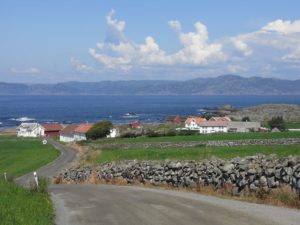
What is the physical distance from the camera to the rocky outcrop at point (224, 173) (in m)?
16.6

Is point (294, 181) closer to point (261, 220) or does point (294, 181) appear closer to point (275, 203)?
point (275, 203)

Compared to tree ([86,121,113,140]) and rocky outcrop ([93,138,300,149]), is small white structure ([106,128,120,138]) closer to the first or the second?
tree ([86,121,113,140])

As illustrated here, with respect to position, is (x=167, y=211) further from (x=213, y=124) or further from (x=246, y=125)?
(x=213, y=124)

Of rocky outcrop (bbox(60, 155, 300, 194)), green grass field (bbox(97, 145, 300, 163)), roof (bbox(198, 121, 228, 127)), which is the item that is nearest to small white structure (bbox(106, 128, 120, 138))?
roof (bbox(198, 121, 228, 127))

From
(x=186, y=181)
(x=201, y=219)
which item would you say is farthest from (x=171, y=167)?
(x=201, y=219)

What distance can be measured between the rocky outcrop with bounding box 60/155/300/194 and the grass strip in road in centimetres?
572

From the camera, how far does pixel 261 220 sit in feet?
43.6

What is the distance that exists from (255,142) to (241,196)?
51960 mm

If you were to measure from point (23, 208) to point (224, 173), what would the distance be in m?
7.44

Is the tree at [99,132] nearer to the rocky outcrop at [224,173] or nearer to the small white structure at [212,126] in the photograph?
the small white structure at [212,126]

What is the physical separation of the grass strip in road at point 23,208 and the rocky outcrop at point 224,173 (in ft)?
18.8

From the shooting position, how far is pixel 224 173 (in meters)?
19.3

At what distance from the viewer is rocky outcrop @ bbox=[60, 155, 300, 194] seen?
1661cm

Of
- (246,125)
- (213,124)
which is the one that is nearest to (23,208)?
(246,125)
